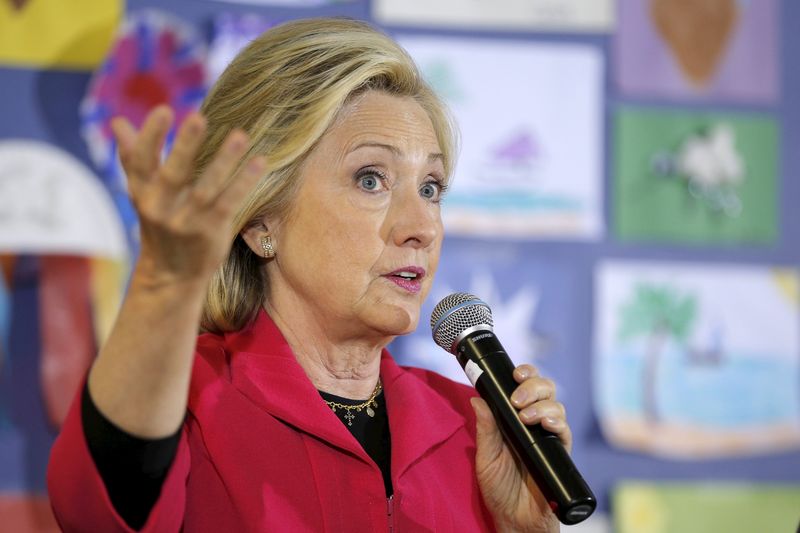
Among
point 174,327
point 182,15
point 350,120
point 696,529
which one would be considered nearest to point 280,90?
point 350,120

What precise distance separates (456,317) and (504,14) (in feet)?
4.60

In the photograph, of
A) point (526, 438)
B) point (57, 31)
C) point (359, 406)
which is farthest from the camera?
point (57, 31)

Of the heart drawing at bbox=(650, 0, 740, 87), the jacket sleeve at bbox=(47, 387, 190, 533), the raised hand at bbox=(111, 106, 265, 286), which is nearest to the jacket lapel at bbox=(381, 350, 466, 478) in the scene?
the jacket sleeve at bbox=(47, 387, 190, 533)

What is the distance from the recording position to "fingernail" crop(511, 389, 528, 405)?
131 centimetres

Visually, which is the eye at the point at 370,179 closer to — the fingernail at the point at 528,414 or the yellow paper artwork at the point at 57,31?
the fingernail at the point at 528,414

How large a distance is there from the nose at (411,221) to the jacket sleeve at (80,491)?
56 cm

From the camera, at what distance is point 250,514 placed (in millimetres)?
1348

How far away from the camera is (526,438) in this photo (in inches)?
51.2

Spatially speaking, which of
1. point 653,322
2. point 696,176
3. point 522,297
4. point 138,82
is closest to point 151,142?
point 138,82

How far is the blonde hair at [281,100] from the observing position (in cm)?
159

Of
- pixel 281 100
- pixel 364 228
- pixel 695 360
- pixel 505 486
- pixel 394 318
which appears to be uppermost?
pixel 281 100

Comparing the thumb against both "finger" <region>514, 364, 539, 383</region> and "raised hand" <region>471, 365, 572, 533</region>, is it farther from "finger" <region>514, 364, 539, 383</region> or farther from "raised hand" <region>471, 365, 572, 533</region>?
"finger" <region>514, 364, 539, 383</region>

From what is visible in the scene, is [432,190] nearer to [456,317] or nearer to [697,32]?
[456,317]

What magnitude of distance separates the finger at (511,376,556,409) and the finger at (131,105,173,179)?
63cm
